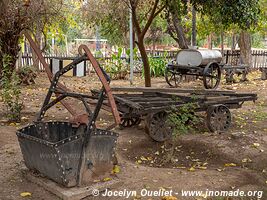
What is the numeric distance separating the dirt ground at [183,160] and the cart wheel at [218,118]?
0.16m

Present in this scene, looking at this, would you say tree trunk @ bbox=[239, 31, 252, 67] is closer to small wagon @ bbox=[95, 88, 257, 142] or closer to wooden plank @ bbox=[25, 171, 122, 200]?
small wagon @ bbox=[95, 88, 257, 142]

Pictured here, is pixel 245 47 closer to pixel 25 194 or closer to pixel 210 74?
pixel 210 74

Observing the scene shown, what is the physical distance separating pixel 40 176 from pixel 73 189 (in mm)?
662

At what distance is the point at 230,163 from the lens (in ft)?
21.5

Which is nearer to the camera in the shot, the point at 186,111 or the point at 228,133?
the point at 186,111

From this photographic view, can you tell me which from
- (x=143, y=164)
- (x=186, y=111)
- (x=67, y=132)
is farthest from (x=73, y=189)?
(x=186, y=111)

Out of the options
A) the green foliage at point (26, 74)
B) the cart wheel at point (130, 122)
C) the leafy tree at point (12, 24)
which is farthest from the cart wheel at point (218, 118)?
the green foliage at point (26, 74)

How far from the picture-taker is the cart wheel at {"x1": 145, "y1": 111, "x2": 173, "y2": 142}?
24.0ft

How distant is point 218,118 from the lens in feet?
26.8

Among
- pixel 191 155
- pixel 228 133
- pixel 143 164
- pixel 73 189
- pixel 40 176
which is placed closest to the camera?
pixel 73 189

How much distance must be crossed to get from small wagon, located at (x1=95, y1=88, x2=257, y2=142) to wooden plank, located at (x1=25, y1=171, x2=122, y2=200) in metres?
2.07

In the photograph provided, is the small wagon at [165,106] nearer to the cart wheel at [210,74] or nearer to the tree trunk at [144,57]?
the tree trunk at [144,57]

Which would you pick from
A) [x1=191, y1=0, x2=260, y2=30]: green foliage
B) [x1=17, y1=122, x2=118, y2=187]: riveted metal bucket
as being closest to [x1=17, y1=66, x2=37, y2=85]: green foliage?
[x1=191, y1=0, x2=260, y2=30]: green foliage

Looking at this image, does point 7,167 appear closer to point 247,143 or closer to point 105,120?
point 105,120
